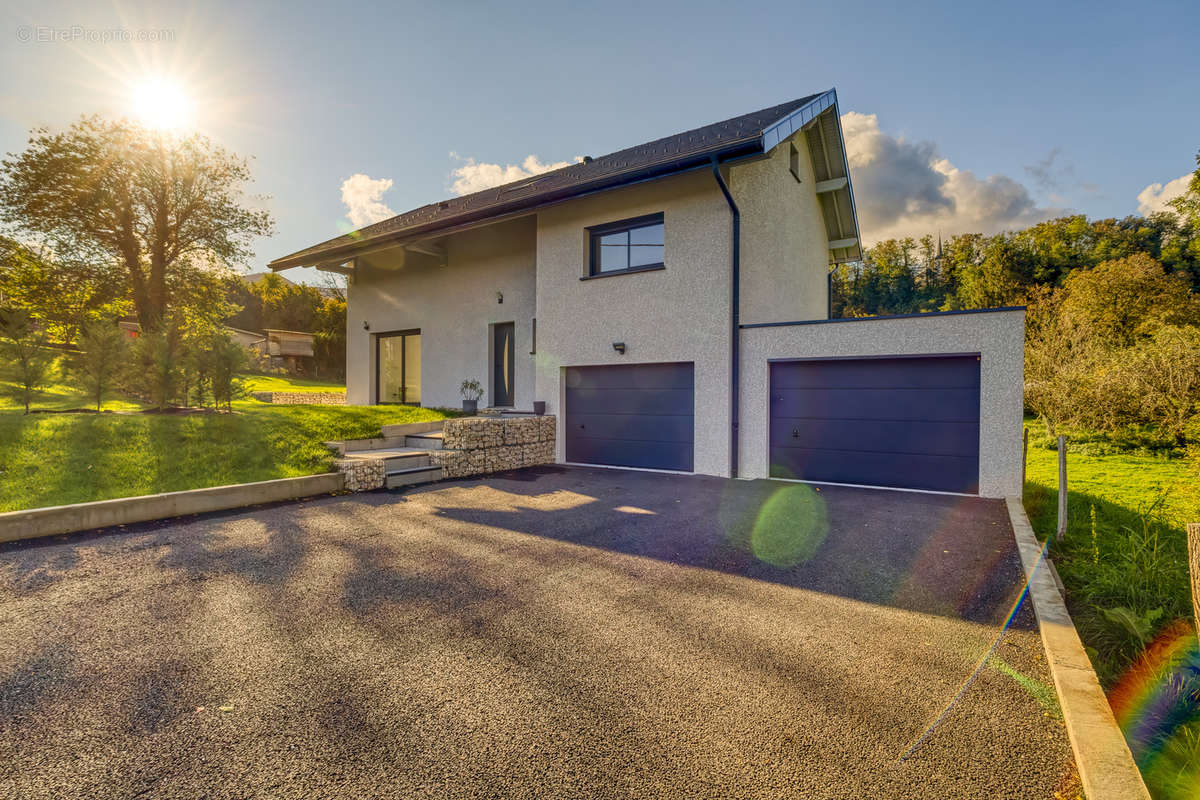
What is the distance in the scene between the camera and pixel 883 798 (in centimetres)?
178

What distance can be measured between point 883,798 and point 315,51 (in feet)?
38.9

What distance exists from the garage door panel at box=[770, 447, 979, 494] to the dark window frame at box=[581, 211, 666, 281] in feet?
12.8

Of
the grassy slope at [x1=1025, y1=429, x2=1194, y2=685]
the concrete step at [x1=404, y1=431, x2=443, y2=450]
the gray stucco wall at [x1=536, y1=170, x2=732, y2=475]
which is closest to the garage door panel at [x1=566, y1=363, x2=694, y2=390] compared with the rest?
the gray stucco wall at [x1=536, y1=170, x2=732, y2=475]

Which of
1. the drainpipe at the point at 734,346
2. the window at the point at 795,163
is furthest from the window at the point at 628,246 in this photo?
the window at the point at 795,163

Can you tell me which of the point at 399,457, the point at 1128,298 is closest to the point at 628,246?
the point at 399,457

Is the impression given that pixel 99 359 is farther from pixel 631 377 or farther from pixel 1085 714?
pixel 1085 714

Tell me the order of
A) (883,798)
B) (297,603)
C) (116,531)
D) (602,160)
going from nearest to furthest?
(883,798) < (297,603) < (116,531) < (602,160)

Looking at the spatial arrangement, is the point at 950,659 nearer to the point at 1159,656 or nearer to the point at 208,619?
the point at 1159,656

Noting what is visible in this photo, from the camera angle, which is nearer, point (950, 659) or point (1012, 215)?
point (950, 659)

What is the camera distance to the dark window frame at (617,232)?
30.0ft

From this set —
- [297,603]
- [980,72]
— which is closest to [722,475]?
[297,603]

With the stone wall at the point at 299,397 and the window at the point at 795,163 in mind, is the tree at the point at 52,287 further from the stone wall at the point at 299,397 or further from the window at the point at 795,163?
the window at the point at 795,163

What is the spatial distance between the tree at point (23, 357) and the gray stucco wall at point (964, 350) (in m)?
11.9

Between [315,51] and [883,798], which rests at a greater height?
[315,51]
